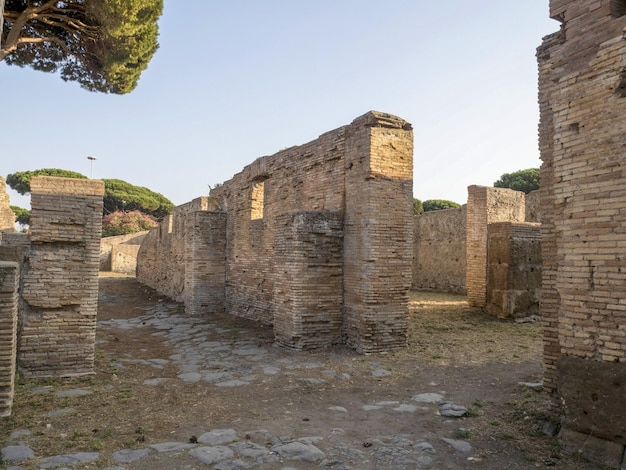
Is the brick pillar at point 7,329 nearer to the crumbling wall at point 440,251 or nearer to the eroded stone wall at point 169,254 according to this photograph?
the eroded stone wall at point 169,254

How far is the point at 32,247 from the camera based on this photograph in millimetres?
6465

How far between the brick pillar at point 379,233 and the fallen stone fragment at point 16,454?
515cm

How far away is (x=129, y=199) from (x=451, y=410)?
4217 centimetres

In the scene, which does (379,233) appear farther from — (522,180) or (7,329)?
(522,180)

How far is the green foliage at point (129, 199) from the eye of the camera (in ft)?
140

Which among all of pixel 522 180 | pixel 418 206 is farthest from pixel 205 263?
pixel 522 180

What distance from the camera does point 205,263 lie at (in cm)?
1314

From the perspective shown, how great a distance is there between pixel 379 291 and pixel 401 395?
96.7 inches

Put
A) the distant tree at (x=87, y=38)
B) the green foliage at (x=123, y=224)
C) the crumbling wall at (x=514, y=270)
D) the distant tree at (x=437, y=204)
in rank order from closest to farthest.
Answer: the crumbling wall at (x=514, y=270) < the distant tree at (x=87, y=38) < the green foliage at (x=123, y=224) < the distant tree at (x=437, y=204)

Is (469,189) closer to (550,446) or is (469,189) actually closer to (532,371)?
(532,371)

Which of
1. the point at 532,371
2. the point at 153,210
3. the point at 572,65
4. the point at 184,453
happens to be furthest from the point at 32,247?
the point at 153,210

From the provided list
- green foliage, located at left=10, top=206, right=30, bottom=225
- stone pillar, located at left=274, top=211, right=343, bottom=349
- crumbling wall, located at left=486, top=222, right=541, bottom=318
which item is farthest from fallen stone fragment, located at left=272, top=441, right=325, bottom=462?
green foliage, located at left=10, top=206, right=30, bottom=225

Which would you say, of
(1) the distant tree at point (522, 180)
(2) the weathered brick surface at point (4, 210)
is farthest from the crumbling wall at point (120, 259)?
(1) the distant tree at point (522, 180)

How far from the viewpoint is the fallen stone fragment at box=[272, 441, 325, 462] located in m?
3.91
